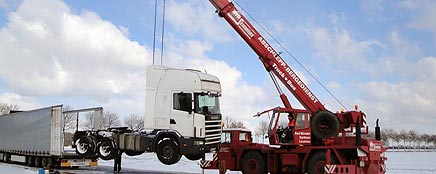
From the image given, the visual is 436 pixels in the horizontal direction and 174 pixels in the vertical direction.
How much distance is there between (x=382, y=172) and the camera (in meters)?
17.4

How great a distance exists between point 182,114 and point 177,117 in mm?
200

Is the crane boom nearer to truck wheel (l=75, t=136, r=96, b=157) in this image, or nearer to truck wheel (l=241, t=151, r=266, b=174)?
truck wheel (l=241, t=151, r=266, b=174)

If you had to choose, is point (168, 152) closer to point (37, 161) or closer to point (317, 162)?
point (317, 162)

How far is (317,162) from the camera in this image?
16781 mm

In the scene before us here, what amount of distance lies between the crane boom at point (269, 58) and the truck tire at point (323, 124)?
0.57 meters

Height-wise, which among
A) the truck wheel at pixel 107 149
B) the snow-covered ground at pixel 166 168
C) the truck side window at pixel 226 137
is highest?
the truck side window at pixel 226 137

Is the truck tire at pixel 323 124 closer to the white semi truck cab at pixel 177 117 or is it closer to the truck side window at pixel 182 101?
the white semi truck cab at pixel 177 117

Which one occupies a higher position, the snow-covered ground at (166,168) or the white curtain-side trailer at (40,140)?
the white curtain-side trailer at (40,140)

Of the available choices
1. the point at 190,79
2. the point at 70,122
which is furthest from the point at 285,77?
the point at 70,122

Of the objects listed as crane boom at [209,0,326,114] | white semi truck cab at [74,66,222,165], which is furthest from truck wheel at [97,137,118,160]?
crane boom at [209,0,326,114]

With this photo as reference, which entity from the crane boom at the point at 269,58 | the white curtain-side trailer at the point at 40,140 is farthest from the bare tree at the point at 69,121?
the crane boom at the point at 269,58

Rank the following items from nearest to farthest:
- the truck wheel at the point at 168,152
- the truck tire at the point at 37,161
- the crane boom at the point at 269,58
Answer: the truck wheel at the point at 168,152
the crane boom at the point at 269,58
the truck tire at the point at 37,161

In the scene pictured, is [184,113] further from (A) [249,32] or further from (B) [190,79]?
(A) [249,32]

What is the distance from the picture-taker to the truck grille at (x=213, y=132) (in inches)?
632
